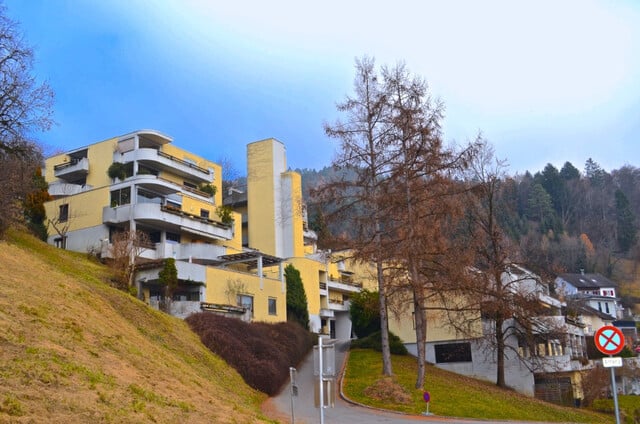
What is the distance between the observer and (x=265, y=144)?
5812 cm

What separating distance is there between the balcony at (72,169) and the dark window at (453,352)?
3060 cm

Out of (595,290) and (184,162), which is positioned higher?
(184,162)

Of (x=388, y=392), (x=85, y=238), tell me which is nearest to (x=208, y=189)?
(x=85, y=238)

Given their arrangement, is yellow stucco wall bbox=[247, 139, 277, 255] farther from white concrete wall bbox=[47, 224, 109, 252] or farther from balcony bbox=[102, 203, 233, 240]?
white concrete wall bbox=[47, 224, 109, 252]

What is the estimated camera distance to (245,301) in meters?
40.1

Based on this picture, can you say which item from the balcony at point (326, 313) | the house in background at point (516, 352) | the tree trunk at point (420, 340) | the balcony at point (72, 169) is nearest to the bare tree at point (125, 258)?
→ the balcony at point (72, 169)

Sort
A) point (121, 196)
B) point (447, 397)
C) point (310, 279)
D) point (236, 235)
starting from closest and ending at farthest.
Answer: point (447, 397) → point (121, 196) → point (236, 235) → point (310, 279)

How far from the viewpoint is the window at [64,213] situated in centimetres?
4694

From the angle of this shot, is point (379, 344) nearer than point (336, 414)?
No

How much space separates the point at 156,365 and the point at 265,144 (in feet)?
140

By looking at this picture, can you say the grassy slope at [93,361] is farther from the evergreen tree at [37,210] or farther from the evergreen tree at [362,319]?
the evergreen tree at [362,319]

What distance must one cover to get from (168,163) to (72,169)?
7.72 metres

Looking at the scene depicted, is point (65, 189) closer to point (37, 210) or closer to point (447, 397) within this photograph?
point (37, 210)

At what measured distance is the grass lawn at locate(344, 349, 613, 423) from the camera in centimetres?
2556
